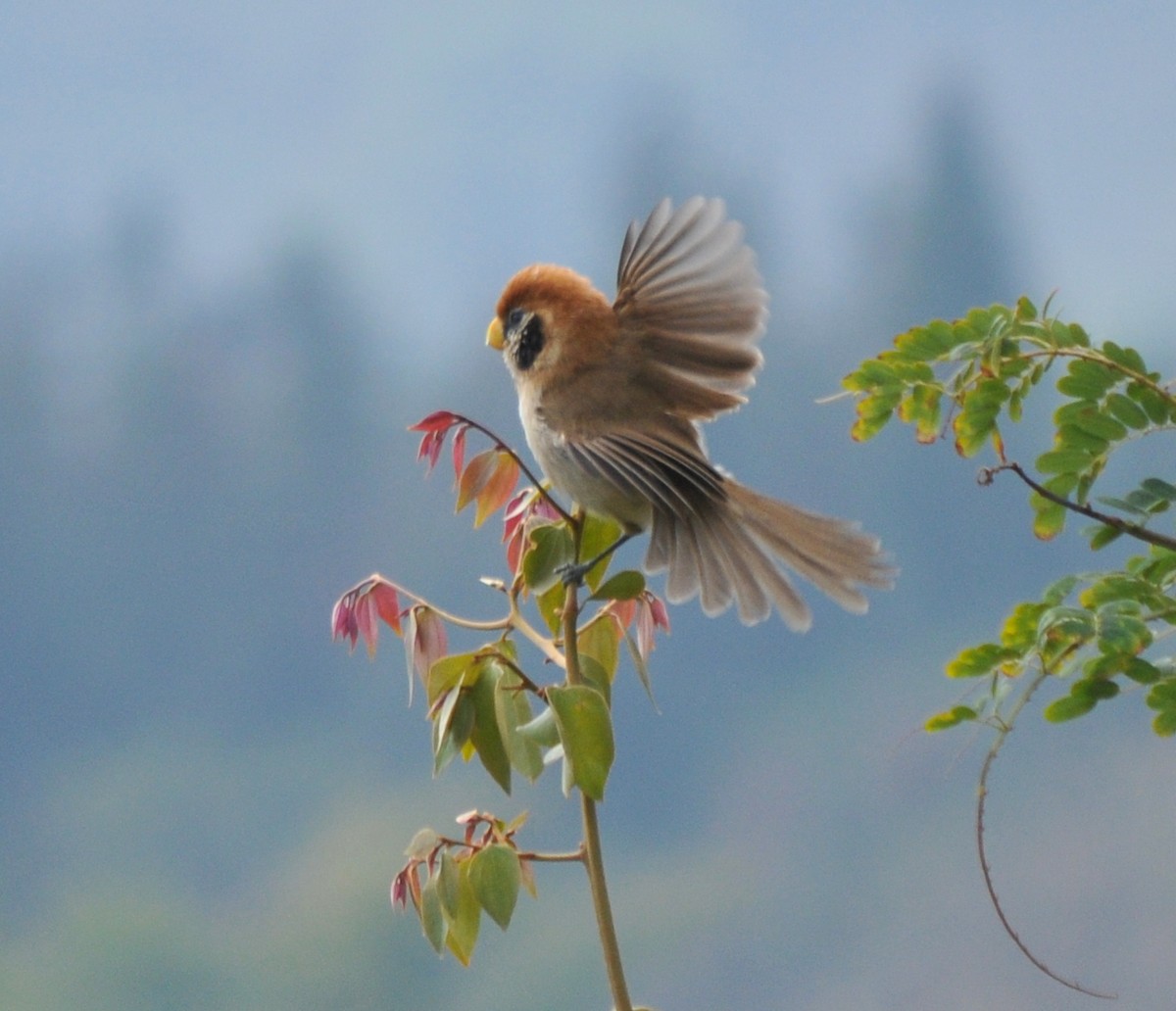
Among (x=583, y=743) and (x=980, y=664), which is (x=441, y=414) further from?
(x=980, y=664)

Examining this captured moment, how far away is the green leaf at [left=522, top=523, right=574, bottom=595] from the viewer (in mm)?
917

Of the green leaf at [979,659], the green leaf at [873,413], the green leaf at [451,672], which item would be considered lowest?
the green leaf at [979,659]

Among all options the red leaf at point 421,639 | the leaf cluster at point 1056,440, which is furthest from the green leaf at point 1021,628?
the red leaf at point 421,639

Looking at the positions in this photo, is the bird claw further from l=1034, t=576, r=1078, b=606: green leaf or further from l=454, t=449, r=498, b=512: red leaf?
l=1034, t=576, r=1078, b=606: green leaf

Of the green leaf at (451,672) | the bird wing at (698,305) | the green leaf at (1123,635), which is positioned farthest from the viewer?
the bird wing at (698,305)

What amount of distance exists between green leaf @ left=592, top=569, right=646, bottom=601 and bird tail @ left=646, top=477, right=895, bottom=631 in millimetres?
41

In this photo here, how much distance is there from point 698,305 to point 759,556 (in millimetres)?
238

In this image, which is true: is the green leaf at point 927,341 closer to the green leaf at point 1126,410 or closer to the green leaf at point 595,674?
the green leaf at point 1126,410

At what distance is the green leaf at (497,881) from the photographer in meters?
0.86

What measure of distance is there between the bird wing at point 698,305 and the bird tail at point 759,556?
0.12 meters

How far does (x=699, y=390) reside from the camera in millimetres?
1035

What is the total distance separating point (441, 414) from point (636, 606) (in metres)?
0.23

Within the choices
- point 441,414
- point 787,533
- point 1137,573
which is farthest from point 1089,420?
point 441,414

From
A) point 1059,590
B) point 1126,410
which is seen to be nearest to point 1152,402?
point 1126,410
